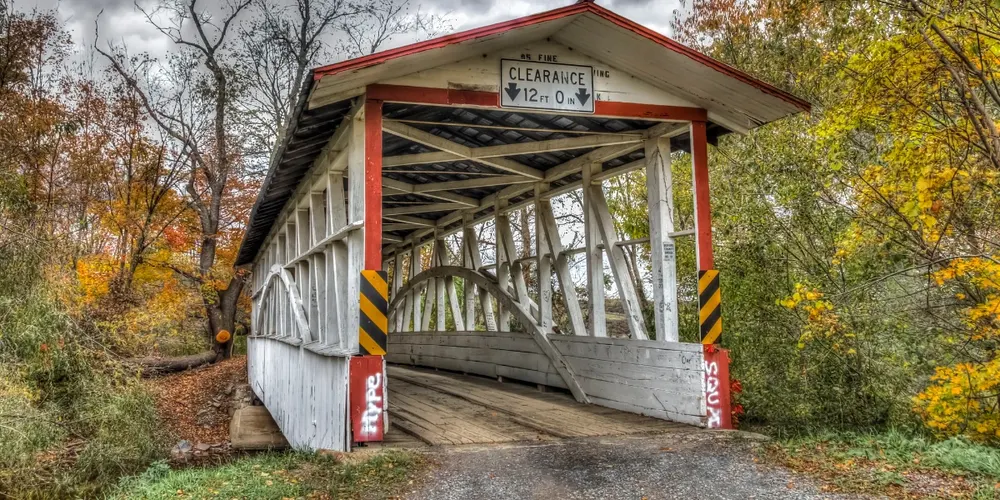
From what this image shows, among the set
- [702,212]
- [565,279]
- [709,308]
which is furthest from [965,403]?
[565,279]

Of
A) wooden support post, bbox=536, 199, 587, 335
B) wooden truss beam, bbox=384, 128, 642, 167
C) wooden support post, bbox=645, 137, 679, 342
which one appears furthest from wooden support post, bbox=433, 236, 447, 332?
wooden support post, bbox=645, 137, 679, 342

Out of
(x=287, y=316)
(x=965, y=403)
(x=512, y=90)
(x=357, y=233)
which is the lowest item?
(x=965, y=403)

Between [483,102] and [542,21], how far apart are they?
803mm

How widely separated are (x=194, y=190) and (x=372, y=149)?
48.1 ft

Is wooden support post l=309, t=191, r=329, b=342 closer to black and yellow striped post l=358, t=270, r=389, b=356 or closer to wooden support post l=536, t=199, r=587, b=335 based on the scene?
black and yellow striped post l=358, t=270, r=389, b=356

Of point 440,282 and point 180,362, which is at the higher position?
point 440,282

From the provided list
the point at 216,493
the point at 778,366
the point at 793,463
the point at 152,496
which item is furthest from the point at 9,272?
the point at 778,366

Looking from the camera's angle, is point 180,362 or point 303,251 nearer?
point 303,251

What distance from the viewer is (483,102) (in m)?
5.78

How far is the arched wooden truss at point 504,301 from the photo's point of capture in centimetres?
809

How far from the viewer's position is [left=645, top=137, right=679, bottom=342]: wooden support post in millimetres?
6441

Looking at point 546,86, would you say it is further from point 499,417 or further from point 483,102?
point 499,417

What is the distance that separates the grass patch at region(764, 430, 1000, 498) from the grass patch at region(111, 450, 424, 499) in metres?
2.57

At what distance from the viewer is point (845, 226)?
715 cm
